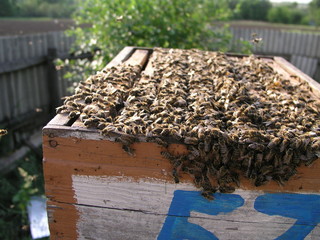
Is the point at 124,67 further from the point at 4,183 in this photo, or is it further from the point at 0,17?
the point at 0,17

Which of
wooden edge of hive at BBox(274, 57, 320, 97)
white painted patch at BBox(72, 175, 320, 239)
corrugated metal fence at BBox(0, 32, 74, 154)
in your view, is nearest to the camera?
white painted patch at BBox(72, 175, 320, 239)

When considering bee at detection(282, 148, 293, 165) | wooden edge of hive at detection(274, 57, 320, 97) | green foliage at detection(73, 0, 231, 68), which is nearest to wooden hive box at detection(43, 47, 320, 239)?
bee at detection(282, 148, 293, 165)

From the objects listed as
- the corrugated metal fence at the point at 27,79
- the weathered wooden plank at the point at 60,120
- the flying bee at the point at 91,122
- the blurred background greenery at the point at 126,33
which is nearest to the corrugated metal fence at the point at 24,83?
the corrugated metal fence at the point at 27,79

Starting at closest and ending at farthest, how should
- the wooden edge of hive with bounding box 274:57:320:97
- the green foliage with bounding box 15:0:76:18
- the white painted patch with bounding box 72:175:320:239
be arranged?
1. the white painted patch with bounding box 72:175:320:239
2. the wooden edge of hive with bounding box 274:57:320:97
3. the green foliage with bounding box 15:0:76:18

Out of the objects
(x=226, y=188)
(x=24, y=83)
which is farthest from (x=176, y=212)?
(x=24, y=83)

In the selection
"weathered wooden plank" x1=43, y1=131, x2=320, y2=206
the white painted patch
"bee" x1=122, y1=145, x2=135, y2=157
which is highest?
"bee" x1=122, y1=145, x2=135, y2=157

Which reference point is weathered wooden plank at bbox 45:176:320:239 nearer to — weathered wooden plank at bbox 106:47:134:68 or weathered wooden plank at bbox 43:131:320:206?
weathered wooden plank at bbox 43:131:320:206

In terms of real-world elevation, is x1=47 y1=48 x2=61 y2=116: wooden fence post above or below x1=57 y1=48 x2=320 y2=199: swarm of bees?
below

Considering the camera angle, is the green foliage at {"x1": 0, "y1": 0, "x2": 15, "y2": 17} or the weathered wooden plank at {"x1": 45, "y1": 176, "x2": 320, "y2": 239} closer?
the weathered wooden plank at {"x1": 45, "y1": 176, "x2": 320, "y2": 239}
